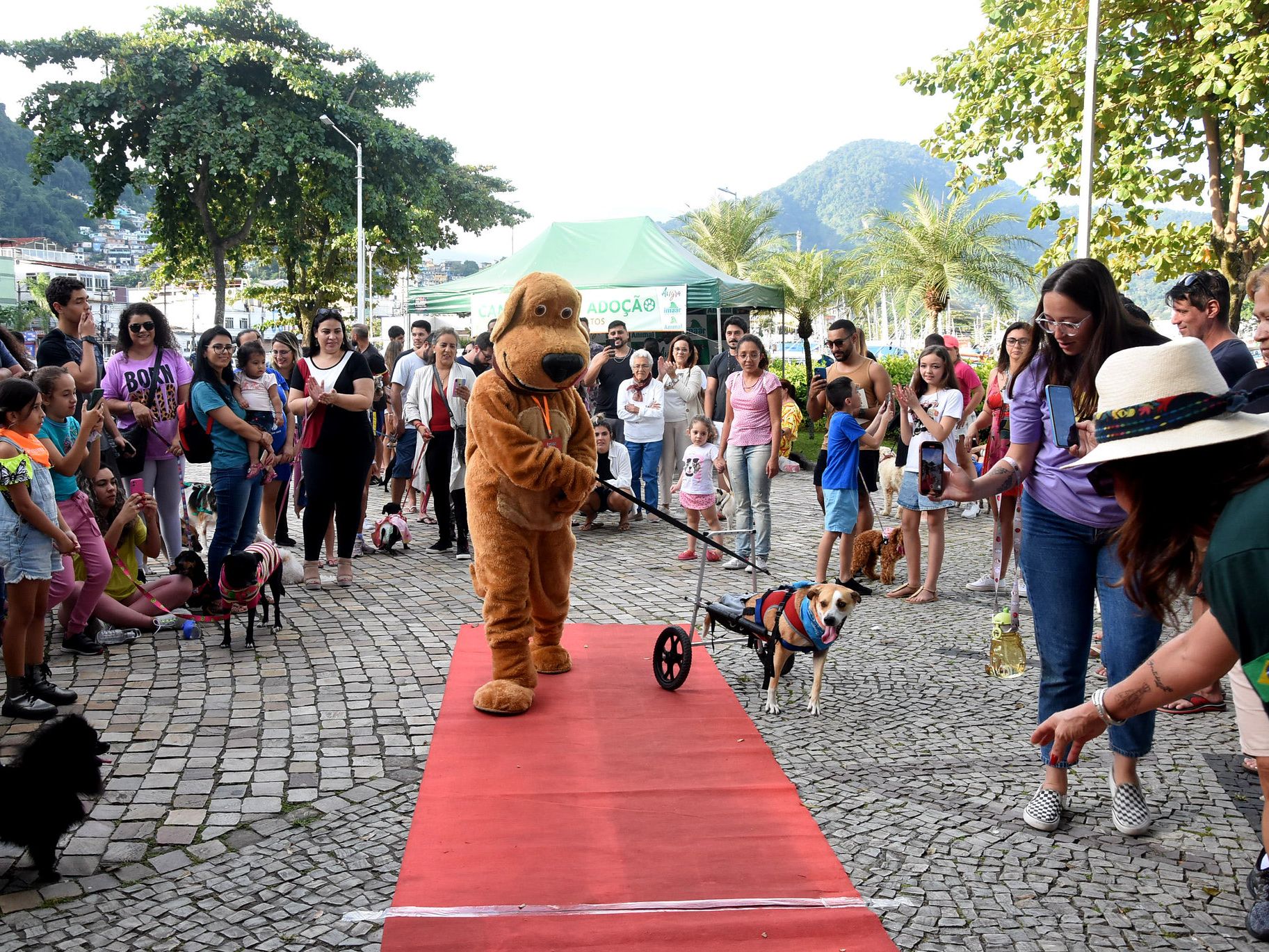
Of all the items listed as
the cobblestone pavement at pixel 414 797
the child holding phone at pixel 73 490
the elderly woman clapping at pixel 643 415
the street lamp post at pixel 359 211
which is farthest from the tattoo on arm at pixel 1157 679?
the street lamp post at pixel 359 211

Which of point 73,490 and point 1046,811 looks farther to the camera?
point 73,490

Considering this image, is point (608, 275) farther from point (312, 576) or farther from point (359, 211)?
point (359, 211)

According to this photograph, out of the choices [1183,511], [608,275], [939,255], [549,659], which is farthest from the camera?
[939,255]

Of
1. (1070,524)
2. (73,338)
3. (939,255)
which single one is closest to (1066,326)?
(1070,524)

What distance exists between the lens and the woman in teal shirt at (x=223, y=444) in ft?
23.2

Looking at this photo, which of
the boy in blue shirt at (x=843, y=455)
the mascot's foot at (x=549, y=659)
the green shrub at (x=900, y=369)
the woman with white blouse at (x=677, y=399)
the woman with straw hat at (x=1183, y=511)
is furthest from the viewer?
the green shrub at (x=900, y=369)

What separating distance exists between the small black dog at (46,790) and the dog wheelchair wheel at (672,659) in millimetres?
2915

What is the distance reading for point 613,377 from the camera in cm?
1134

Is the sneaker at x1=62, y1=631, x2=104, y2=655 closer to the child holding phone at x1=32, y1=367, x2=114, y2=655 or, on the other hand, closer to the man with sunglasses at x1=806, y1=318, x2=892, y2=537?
the child holding phone at x1=32, y1=367, x2=114, y2=655

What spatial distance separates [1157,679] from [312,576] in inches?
266

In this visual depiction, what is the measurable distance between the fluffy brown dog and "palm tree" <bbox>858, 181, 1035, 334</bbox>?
2356 cm

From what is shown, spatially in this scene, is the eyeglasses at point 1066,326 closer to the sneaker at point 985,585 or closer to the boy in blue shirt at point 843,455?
the boy in blue shirt at point 843,455

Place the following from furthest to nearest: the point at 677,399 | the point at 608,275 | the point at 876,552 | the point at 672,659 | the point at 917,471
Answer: the point at 608,275 < the point at 677,399 < the point at 876,552 < the point at 917,471 < the point at 672,659

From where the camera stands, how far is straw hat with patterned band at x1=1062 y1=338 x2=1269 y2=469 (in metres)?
2.31
